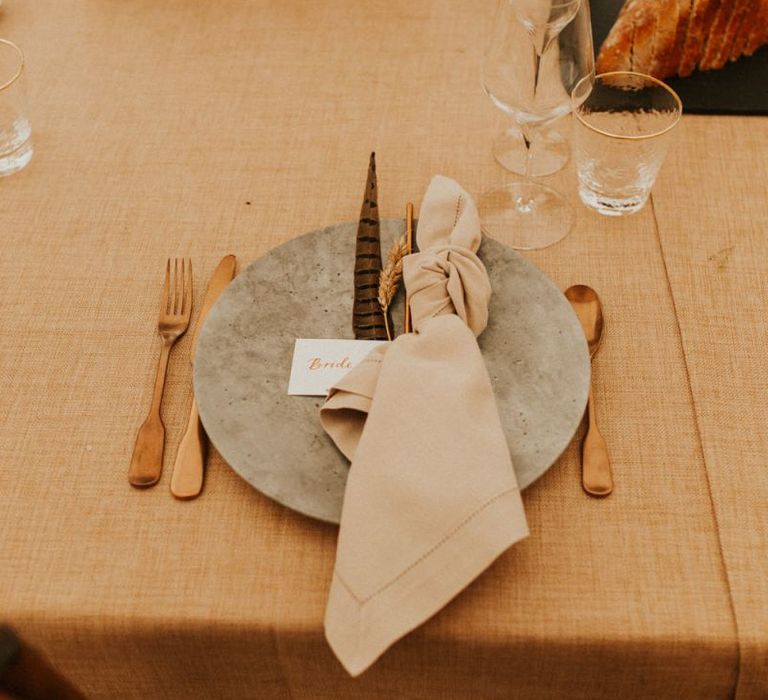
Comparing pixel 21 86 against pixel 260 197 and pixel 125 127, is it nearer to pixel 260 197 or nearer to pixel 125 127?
pixel 125 127

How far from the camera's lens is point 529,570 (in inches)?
27.4

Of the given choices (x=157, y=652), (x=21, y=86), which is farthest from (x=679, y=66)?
(x=157, y=652)

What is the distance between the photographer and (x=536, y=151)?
1.10 metres

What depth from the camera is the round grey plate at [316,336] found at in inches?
28.5

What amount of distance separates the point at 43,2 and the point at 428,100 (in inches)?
27.7

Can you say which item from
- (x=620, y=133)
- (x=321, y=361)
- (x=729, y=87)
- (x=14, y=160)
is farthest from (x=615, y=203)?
(x=14, y=160)

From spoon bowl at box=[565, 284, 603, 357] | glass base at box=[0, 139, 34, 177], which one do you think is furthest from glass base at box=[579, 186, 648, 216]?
glass base at box=[0, 139, 34, 177]

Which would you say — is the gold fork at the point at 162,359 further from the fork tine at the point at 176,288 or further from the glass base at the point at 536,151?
the glass base at the point at 536,151

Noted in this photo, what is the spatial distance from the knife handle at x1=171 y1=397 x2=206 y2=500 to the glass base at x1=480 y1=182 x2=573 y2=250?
1.38ft

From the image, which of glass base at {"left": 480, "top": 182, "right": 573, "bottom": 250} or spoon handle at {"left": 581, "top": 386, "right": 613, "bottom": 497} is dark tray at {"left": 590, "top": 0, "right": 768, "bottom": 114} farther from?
spoon handle at {"left": 581, "top": 386, "right": 613, "bottom": 497}

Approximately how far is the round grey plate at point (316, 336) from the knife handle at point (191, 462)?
0.03m

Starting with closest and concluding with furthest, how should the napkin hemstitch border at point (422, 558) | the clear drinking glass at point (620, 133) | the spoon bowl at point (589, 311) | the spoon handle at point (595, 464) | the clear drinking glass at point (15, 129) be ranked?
1. the napkin hemstitch border at point (422, 558)
2. the spoon handle at point (595, 464)
3. the spoon bowl at point (589, 311)
4. the clear drinking glass at point (620, 133)
5. the clear drinking glass at point (15, 129)

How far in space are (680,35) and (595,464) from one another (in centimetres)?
71

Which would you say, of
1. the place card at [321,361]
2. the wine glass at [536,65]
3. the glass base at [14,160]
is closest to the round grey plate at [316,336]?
the place card at [321,361]
